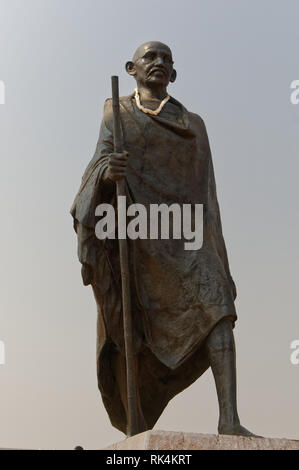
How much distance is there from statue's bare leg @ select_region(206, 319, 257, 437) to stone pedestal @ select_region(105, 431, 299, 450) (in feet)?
2.41

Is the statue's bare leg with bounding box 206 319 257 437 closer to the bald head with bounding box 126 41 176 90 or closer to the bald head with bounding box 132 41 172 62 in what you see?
the bald head with bounding box 126 41 176 90

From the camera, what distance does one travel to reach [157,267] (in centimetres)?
1196

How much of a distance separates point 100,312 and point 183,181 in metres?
1.59

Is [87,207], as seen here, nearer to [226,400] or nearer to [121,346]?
[121,346]

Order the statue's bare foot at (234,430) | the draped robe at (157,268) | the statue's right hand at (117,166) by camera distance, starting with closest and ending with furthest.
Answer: the statue's bare foot at (234,430), the statue's right hand at (117,166), the draped robe at (157,268)

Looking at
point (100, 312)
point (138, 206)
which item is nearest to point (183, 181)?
point (138, 206)

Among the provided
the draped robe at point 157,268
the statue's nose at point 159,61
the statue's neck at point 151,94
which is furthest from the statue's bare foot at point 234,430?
the statue's nose at point 159,61

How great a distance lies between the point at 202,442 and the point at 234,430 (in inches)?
35.1

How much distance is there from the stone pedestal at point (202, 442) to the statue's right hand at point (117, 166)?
2614 millimetres

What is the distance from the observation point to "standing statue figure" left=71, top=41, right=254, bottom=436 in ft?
38.3

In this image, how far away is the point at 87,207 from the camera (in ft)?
38.9

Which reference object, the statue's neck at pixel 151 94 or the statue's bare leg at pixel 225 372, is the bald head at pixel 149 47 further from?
the statue's bare leg at pixel 225 372

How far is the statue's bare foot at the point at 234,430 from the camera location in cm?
1098

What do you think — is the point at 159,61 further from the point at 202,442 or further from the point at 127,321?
the point at 202,442
